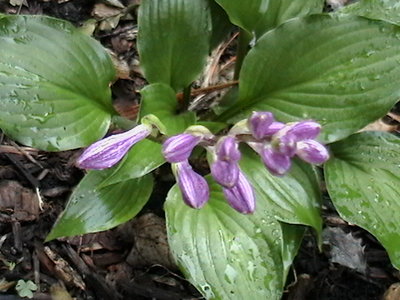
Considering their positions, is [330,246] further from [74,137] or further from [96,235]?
[74,137]

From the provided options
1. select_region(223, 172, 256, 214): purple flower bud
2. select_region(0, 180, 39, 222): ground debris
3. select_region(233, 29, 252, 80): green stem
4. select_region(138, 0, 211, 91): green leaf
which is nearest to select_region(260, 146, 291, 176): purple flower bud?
select_region(223, 172, 256, 214): purple flower bud

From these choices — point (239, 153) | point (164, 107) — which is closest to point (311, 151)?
point (239, 153)

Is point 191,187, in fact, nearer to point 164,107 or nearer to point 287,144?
point 287,144

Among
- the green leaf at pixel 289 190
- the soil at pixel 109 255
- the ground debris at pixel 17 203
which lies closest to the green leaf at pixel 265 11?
the green leaf at pixel 289 190

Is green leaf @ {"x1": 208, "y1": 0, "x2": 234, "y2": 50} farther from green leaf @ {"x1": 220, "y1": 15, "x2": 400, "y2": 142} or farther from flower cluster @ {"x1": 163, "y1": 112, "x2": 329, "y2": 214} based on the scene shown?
flower cluster @ {"x1": 163, "y1": 112, "x2": 329, "y2": 214}

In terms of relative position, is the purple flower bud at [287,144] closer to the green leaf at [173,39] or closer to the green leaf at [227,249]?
the green leaf at [227,249]

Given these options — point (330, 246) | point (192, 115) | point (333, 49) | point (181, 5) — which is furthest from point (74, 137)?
point (330, 246)
